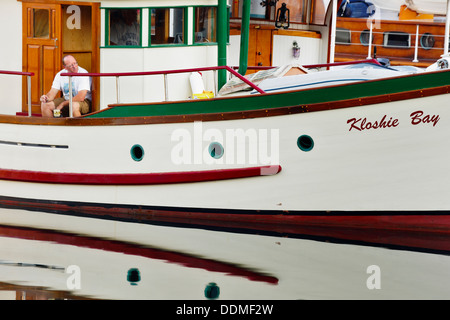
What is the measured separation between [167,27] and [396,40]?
28.1ft

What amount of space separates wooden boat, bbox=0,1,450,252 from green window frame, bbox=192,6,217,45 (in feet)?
0.48

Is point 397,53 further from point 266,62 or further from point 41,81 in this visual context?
point 41,81

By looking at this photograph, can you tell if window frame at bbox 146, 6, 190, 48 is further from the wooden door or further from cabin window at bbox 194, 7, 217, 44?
the wooden door

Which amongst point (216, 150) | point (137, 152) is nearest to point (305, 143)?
point (216, 150)

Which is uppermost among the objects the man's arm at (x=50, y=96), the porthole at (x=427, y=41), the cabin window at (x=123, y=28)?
the cabin window at (x=123, y=28)

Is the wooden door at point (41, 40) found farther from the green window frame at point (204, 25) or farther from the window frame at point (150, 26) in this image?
the green window frame at point (204, 25)

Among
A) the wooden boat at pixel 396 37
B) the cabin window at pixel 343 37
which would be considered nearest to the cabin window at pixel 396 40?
the wooden boat at pixel 396 37

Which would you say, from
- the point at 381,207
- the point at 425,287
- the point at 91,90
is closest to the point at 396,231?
the point at 381,207

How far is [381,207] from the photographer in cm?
1036

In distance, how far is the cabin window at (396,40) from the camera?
18.9m

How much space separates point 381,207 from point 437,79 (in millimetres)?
1641

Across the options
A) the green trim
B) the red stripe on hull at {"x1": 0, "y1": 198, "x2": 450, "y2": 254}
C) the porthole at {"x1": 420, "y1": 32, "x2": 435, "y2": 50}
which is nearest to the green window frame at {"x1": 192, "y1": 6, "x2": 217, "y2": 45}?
the green trim

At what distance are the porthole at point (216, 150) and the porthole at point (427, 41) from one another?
9437 mm
